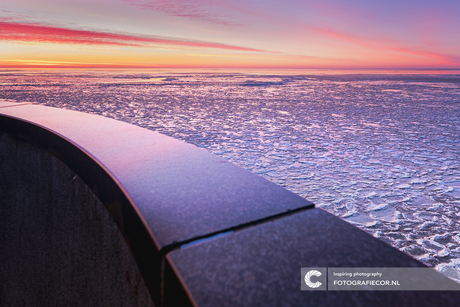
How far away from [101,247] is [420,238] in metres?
2.55

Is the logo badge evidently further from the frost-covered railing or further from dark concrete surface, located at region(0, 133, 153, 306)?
dark concrete surface, located at region(0, 133, 153, 306)

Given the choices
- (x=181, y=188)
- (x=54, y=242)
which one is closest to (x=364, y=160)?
(x=181, y=188)

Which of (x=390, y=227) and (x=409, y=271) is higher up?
(x=409, y=271)

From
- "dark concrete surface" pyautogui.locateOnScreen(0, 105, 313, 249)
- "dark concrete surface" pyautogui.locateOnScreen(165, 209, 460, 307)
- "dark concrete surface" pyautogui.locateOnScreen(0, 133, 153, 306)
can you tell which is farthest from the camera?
"dark concrete surface" pyautogui.locateOnScreen(0, 133, 153, 306)

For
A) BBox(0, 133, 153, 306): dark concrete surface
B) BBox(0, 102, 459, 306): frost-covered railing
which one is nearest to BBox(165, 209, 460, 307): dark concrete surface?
BBox(0, 102, 459, 306): frost-covered railing

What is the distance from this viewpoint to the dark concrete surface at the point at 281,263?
0.73 metres

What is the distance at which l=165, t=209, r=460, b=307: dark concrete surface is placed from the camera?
0.73 metres

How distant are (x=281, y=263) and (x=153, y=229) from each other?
1.44 feet

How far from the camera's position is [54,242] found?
228 cm

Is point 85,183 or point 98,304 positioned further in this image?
point 85,183

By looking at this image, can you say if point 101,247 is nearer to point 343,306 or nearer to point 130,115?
point 343,306

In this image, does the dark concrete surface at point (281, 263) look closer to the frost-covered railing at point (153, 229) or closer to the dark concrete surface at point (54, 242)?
the frost-covered railing at point (153, 229)

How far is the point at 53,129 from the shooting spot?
2.23 meters

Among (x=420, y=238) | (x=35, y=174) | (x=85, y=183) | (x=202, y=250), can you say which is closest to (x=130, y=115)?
(x=35, y=174)
